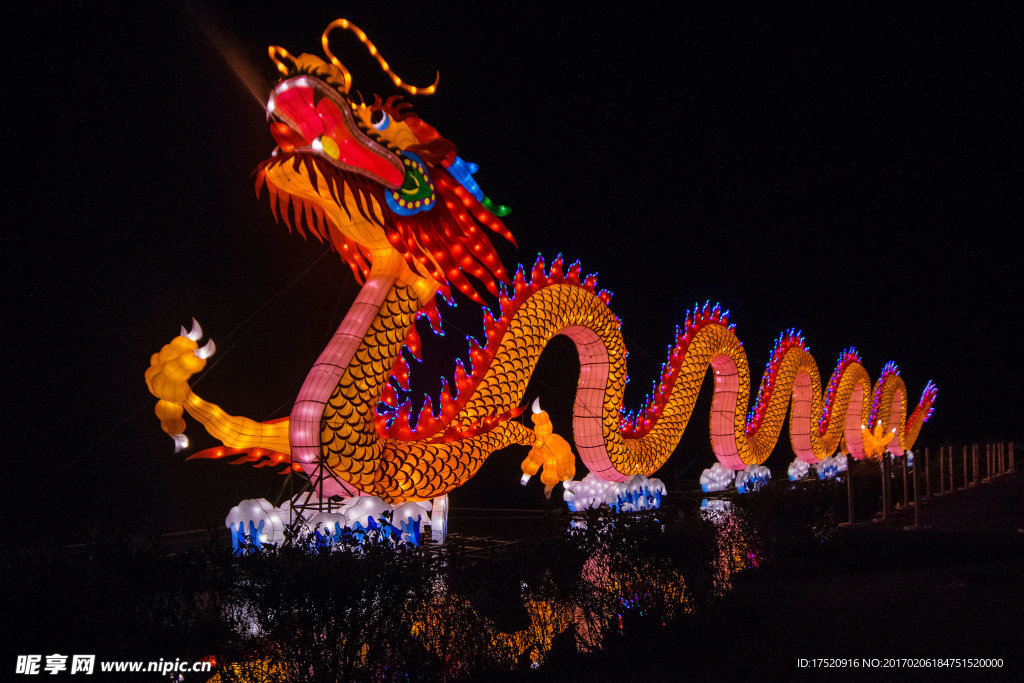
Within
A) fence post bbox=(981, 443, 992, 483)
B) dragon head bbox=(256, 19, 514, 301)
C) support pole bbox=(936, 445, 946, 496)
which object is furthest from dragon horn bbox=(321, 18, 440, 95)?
fence post bbox=(981, 443, 992, 483)

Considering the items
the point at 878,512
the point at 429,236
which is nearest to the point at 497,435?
the point at 429,236

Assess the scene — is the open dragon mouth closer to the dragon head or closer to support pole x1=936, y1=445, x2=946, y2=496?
the dragon head

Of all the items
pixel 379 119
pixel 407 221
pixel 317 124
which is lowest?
pixel 407 221

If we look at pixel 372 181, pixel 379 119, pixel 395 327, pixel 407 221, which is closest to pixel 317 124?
pixel 372 181

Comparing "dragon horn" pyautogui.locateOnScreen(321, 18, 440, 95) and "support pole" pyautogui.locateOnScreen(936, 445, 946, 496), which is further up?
"dragon horn" pyautogui.locateOnScreen(321, 18, 440, 95)

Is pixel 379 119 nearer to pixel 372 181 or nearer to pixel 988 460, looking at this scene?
pixel 372 181

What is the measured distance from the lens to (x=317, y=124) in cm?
539

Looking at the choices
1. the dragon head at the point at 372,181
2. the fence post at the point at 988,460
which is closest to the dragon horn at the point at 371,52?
the dragon head at the point at 372,181

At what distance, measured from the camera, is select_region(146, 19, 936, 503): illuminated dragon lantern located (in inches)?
212

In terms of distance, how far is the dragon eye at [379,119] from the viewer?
5957mm

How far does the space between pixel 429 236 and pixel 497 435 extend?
2038 mm

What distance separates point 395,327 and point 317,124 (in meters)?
1.71

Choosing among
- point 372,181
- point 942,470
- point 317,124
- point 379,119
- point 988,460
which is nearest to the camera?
point 317,124

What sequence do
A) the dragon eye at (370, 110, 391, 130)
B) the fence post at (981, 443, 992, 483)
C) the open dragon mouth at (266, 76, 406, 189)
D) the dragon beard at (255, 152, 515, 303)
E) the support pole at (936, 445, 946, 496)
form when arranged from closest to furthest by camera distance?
the open dragon mouth at (266, 76, 406, 189) → the dragon beard at (255, 152, 515, 303) → the dragon eye at (370, 110, 391, 130) → the support pole at (936, 445, 946, 496) → the fence post at (981, 443, 992, 483)
